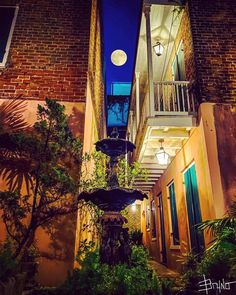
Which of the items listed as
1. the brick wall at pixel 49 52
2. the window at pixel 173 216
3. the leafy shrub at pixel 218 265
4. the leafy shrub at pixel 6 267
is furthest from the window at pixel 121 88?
the leafy shrub at pixel 6 267

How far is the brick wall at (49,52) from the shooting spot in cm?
548

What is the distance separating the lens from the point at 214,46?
260 inches

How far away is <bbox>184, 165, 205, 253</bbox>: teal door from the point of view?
599 cm

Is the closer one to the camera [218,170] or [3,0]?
[218,170]

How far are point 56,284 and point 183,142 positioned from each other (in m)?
4.99

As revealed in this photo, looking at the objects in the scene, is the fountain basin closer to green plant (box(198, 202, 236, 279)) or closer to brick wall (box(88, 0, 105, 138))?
green plant (box(198, 202, 236, 279))

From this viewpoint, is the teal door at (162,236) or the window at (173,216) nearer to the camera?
the window at (173,216)

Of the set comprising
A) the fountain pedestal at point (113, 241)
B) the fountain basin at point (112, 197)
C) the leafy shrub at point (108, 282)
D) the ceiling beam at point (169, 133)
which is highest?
the ceiling beam at point (169, 133)

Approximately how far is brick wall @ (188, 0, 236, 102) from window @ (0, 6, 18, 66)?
4724mm

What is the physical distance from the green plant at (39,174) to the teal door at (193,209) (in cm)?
323

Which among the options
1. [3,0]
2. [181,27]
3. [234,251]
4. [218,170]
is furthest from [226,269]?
[3,0]

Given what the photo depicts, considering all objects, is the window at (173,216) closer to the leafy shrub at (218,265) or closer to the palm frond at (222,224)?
the palm frond at (222,224)

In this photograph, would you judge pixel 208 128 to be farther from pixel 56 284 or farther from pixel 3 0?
pixel 3 0

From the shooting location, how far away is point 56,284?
3988 millimetres
